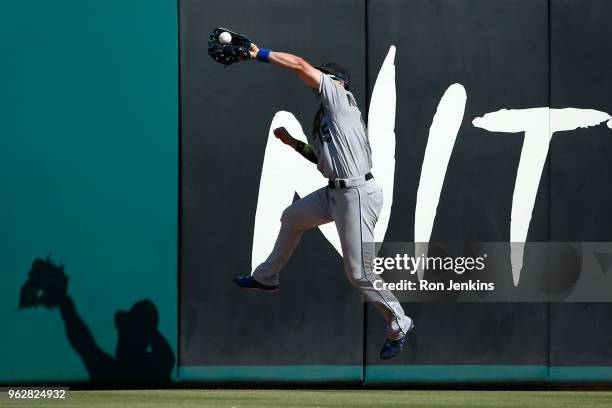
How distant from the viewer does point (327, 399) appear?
26.5ft

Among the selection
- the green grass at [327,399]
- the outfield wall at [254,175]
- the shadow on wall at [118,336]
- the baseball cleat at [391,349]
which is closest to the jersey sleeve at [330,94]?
the outfield wall at [254,175]

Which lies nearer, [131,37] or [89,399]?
[89,399]

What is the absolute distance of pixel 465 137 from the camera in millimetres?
8836

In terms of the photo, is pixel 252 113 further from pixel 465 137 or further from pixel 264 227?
pixel 465 137

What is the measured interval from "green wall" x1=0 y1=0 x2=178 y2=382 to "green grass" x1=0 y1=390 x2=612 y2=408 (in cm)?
67

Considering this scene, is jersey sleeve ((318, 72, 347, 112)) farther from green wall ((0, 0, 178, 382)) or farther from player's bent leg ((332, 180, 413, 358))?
green wall ((0, 0, 178, 382))

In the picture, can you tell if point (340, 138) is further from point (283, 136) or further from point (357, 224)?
point (357, 224)

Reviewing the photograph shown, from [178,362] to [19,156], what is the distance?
6.48 feet

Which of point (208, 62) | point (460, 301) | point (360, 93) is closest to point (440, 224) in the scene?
point (460, 301)

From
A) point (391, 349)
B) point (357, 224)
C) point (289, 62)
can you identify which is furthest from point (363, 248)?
point (289, 62)

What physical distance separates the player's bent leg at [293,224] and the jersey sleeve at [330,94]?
626 millimetres

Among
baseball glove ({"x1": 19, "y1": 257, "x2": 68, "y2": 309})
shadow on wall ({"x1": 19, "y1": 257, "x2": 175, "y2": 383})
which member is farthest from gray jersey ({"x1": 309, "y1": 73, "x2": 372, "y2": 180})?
baseball glove ({"x1": 19, "y1": 257, "x2": 68, "y2": 309})

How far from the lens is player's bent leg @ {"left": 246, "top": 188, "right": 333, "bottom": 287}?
7.68m

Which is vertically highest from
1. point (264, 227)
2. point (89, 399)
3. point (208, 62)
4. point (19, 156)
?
point (208, 62)
